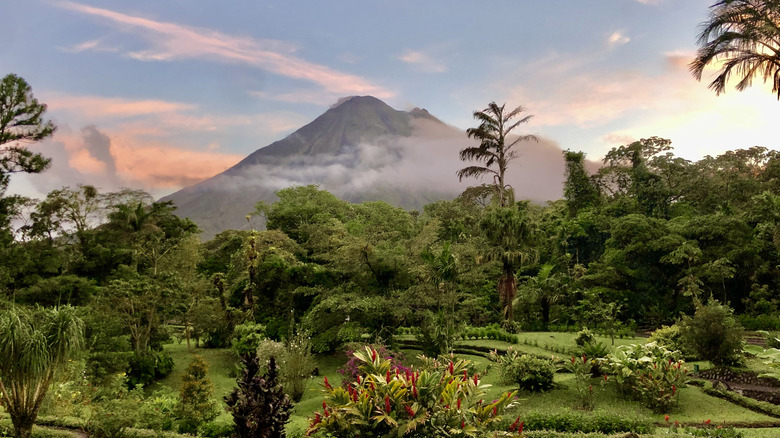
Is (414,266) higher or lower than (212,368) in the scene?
higher

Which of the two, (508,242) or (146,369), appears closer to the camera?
(146,369)

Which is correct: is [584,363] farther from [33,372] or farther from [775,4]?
[33,372]

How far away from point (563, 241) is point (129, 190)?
32377 mm

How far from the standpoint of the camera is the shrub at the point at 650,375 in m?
10.0

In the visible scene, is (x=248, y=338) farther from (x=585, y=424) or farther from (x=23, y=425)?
(x=585, y=424)

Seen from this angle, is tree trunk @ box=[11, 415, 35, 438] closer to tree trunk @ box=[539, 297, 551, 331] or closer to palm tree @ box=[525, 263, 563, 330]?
palm tree @ box=[525, 263, 563, 330]

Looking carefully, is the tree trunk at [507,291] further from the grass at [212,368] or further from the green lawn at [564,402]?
the grass at [212,368]

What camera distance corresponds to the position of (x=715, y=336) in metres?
12.1

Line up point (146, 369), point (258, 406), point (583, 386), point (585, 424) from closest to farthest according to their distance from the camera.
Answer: point (258, 406)
point (585, 424)
point (583, 386)
point (146, 369)

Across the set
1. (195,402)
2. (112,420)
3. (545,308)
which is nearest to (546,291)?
(545,308)

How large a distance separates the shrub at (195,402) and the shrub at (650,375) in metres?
9.18

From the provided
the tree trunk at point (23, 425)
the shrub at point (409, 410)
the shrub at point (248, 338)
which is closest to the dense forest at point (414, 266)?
the shrub at point (248, 338)

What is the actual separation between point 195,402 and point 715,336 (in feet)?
42.8

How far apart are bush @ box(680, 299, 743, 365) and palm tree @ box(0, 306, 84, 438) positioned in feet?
46.8
